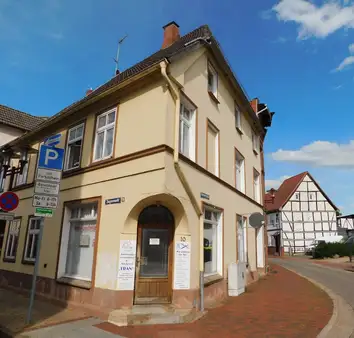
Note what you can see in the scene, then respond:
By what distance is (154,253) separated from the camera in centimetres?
856

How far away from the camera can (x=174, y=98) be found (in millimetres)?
8703

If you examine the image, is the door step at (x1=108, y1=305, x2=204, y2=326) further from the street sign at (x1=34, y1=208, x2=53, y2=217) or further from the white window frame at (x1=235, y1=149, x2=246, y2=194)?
the white window frame at (x1=235, y1=149, x2=246, y2=194)

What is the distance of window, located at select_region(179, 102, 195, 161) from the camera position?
9.50 m

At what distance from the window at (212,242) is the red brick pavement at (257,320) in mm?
1145

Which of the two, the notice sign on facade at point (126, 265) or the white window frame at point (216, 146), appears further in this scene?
the white window frame at point (216, 146)

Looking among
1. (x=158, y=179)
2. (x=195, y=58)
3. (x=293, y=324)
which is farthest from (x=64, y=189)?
(x=293, y=324)

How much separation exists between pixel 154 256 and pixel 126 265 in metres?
0.89

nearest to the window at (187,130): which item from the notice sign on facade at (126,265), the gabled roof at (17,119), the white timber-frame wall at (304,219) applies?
the notice sign on facade at (126,265)

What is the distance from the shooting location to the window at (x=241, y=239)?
12969mm

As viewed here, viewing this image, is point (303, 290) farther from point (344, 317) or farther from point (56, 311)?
point (56, 311)

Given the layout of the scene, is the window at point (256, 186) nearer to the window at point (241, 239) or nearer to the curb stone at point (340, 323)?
the window at point (241, 239)

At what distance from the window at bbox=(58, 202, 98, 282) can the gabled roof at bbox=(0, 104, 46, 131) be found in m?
9.29

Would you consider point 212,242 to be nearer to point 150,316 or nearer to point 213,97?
point 150,316

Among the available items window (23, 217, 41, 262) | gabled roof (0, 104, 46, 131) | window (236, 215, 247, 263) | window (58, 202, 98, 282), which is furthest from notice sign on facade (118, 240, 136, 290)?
gabled roof (0, 104, 46, 131)
